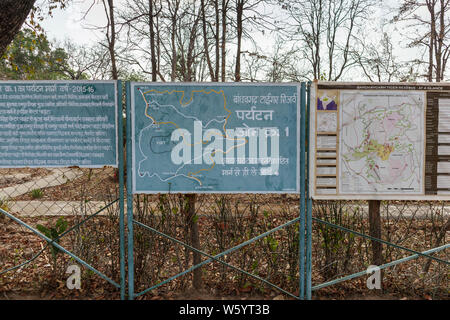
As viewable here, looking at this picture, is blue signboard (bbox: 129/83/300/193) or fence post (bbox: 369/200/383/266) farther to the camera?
fence post (bbox: 369/200/383/266)

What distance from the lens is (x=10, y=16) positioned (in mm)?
3043

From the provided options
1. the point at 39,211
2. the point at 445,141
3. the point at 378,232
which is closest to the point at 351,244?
the point at 378,232

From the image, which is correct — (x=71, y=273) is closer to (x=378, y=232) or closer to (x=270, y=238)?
(x=270, y=238)

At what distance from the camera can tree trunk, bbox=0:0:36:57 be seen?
118 inches

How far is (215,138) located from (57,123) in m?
1.51

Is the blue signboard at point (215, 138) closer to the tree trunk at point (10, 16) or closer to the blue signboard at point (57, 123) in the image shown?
the blue signboard at point (57, 123)

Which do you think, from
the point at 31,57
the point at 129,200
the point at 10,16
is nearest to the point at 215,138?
the point at 129,200

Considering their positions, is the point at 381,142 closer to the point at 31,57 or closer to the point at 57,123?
the point at 57,123

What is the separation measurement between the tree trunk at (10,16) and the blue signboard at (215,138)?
4.53 feet

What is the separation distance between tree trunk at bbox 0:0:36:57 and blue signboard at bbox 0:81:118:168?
1.54 ft

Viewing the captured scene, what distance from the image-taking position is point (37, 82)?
303 centimetres

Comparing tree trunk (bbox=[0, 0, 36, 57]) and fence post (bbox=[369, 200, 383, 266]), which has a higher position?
tree trunk (bbox=[0, 0, 36, 57])

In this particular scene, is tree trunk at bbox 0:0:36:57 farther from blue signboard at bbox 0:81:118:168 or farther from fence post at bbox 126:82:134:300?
fence post at bbox 126:82:134:300

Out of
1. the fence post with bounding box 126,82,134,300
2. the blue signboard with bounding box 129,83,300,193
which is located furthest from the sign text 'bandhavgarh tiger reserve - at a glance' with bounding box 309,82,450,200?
the fence post with bounding box 126,82,134,300
